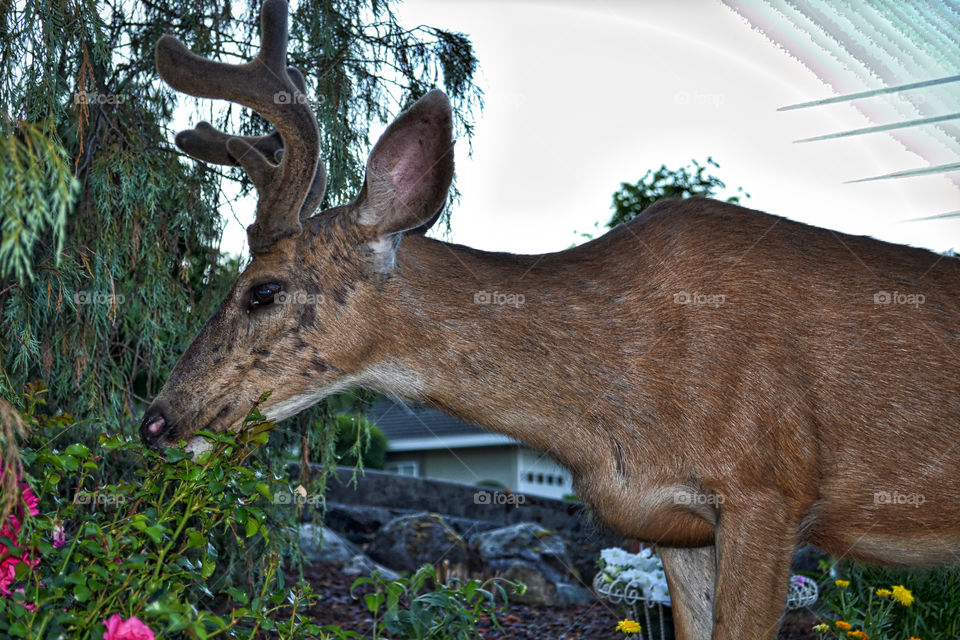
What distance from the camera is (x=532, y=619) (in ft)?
21.4

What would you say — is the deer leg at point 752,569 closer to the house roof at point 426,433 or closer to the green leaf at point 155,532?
the green leaf at point 155,532

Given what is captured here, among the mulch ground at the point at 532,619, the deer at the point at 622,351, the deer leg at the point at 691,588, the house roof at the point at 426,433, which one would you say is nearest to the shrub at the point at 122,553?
the deer at the point at 622,351

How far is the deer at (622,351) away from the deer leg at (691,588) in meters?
0.11

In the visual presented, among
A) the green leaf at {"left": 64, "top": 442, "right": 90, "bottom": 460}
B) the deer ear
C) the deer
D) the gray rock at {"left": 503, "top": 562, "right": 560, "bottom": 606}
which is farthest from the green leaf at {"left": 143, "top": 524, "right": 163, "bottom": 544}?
the gray rock at {"left": 503, "top": 562, "right": 560, "bottom": 606}

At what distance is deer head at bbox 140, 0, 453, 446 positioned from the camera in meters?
3.50

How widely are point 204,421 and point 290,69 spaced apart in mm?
1688

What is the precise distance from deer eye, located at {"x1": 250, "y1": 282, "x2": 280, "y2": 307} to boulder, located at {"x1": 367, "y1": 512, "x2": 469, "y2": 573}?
4.52 metres

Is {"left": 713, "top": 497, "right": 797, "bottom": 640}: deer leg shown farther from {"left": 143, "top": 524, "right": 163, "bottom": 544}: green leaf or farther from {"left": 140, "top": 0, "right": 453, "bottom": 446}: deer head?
{"left": 143, "top": 524, "right": 163, "bottom": 544}: green leaf

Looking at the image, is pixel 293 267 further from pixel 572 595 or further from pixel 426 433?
pixel 426 433

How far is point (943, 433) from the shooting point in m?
3.51

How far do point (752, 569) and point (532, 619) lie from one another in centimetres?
360

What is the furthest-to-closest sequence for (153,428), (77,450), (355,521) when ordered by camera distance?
1. (355,521)
2. (153,428)
3. (77,450)

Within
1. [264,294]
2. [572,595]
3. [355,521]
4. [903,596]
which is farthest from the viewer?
[355,521]

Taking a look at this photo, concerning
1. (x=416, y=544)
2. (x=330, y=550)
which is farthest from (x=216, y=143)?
(x=416, y=544)
